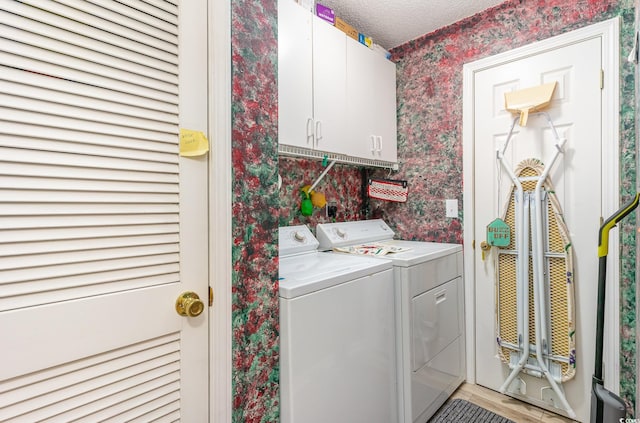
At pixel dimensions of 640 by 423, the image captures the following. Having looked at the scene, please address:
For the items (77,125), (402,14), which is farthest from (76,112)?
(402,14)

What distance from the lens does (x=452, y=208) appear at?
2359 mm

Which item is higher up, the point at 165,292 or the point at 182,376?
the point at 165,292

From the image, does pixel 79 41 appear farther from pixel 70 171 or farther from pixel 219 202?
pixel 219 202

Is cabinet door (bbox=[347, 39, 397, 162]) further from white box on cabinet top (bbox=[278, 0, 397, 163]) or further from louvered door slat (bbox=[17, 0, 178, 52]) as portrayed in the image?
louvered door slat (bbox=[17, 0, 178, 52])

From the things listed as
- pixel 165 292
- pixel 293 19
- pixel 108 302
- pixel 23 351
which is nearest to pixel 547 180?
pixel 293 19

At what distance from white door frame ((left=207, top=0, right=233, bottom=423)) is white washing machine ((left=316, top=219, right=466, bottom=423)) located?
1.03 m

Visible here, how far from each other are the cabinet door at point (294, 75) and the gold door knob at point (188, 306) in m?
1.00

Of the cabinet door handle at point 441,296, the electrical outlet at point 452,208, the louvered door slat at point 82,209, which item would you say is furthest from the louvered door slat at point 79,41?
the electrical outlet at point 452,208

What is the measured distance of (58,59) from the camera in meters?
0.75

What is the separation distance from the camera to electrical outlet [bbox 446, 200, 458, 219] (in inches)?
92.2

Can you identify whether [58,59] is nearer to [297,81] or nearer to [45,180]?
[45,180]

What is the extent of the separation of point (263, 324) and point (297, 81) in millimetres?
1320

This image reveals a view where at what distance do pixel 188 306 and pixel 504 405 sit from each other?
219 centimetres

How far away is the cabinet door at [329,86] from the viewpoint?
1.89 m
